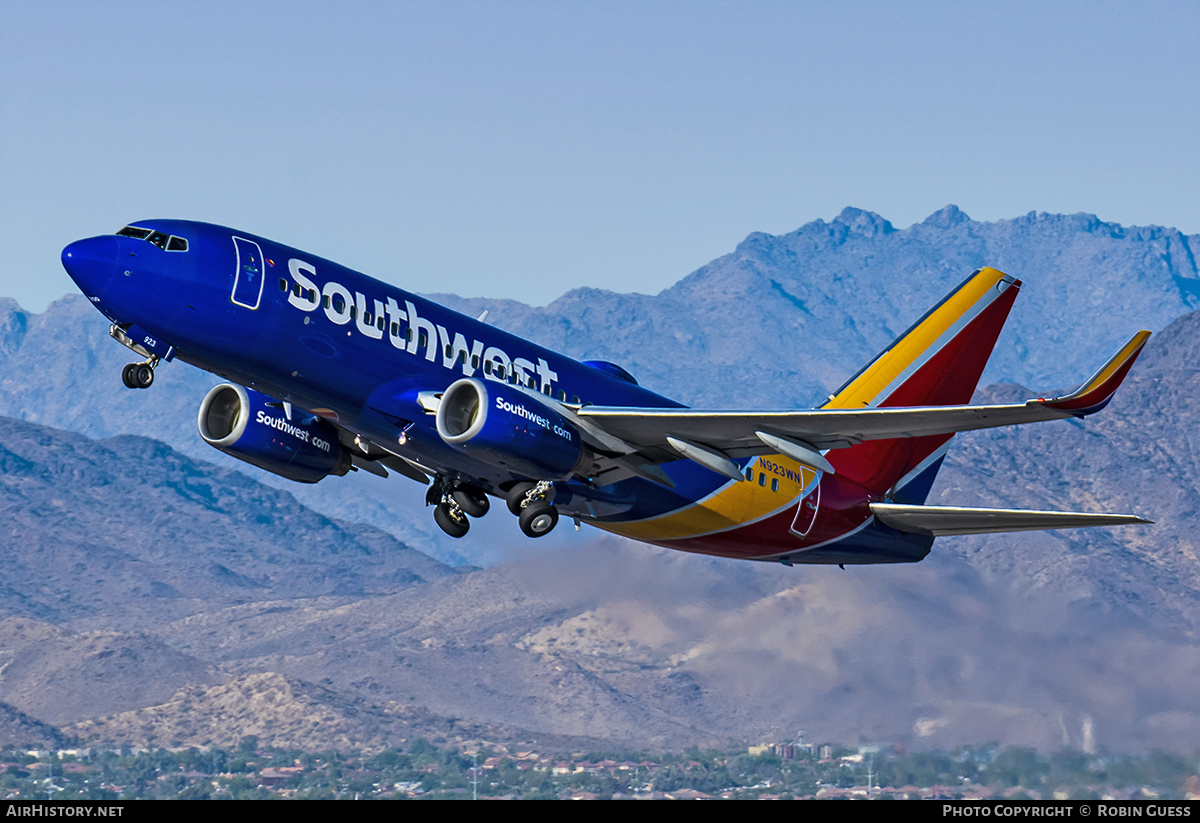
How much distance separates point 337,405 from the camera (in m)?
42.7

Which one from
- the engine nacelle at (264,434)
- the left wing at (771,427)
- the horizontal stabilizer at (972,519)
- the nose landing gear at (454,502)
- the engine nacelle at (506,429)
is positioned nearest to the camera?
the left wing at (771,427)

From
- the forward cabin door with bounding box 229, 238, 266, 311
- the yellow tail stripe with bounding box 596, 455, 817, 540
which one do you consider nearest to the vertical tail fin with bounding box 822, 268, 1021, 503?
the yellow tail stripe with bounding box 596, 455, 817, 540

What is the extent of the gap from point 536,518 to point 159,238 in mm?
11984

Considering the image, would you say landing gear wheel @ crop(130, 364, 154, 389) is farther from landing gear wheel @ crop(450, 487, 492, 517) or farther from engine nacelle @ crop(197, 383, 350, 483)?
landing gear wheel @ crop(450, 487, 492, 517)

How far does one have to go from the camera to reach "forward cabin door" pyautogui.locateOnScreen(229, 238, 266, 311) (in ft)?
134

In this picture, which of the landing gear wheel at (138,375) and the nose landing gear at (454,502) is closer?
the landing gear wheel at (138,375)

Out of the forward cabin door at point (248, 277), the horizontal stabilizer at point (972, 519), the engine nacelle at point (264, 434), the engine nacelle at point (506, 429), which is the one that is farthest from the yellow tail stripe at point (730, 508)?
the forward cabin door at point (248, 277)

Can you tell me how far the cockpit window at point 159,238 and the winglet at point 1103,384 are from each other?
20.8m

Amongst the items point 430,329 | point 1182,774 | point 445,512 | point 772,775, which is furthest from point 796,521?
point 772,775

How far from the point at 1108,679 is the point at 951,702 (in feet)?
50.4

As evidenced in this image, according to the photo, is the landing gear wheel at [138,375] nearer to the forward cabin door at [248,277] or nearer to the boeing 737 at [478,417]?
the boeing 737 at [478,417]

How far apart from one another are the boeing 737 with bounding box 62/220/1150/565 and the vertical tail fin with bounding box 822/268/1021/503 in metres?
2.63

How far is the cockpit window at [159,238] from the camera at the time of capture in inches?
1602
